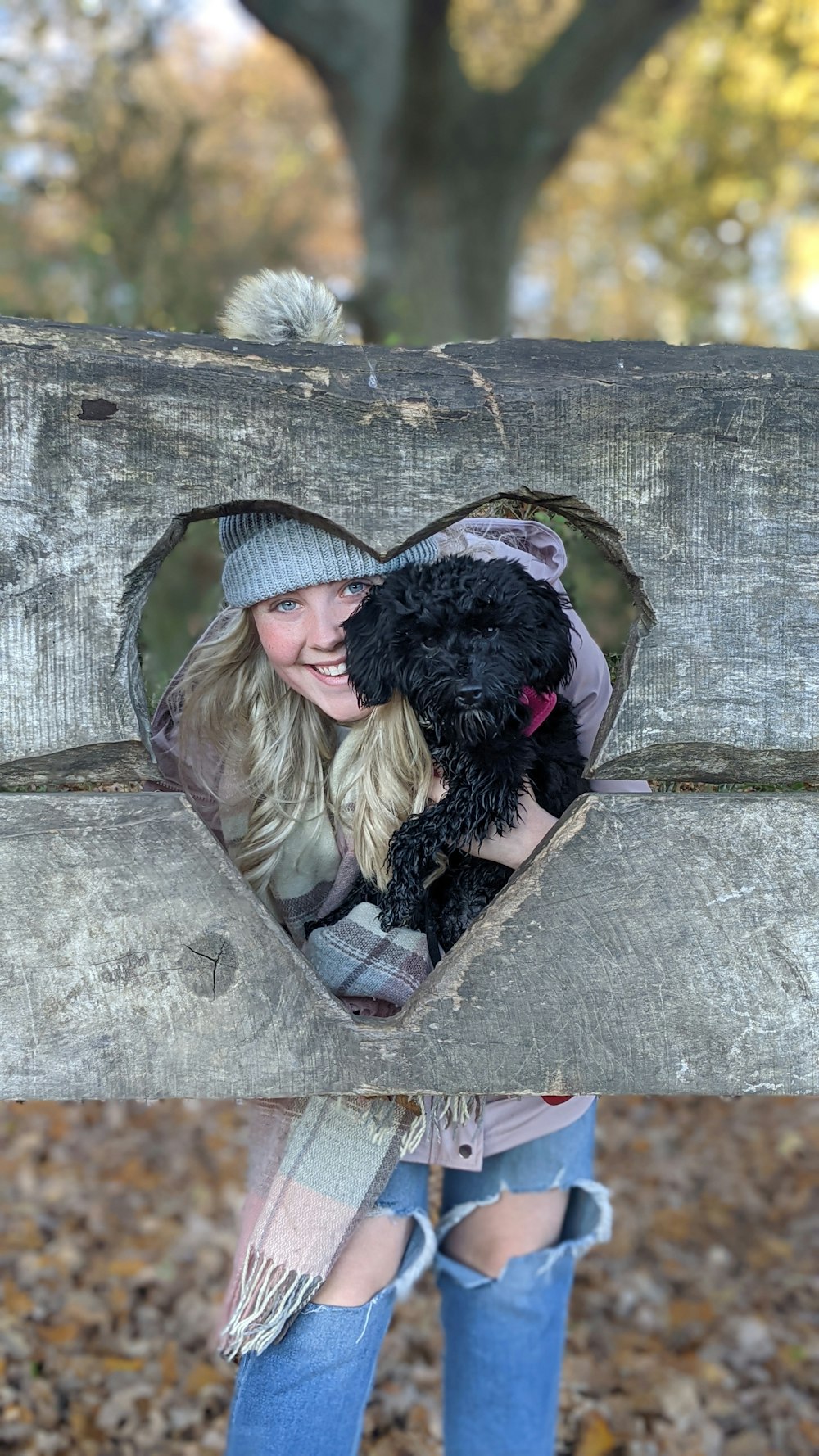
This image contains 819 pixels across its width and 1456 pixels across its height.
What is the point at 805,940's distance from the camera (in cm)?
172

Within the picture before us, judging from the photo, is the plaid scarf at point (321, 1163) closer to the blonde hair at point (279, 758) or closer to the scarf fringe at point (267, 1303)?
the scarf fringe at point (267, 1303)

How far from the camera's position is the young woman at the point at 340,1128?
187 centimetres

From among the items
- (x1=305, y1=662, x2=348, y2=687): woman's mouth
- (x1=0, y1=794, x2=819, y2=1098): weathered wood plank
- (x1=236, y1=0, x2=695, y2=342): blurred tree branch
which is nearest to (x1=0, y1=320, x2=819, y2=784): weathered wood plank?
(x1=0, y1=794, x2=819, y2=1098): weathered wood plank

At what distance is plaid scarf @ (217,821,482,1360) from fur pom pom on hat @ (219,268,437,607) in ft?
1.89

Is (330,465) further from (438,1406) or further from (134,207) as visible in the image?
(134,207)

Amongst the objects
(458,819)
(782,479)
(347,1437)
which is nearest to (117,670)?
(458,819)

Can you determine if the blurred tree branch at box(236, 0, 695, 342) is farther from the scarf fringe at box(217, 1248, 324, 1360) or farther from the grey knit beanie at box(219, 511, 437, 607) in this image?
the scarf fringe at box(217, 1248, 324, 1360)

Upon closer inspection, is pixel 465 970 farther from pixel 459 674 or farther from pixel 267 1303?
pixel 267 1303

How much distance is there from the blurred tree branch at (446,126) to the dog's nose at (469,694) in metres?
5.75

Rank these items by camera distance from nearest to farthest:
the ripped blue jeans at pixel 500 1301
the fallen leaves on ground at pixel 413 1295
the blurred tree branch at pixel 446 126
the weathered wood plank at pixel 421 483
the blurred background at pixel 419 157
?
Result: 1. the weathered wood plank at pixel 421 483
2. the ripped blue jeans at pixel 500 1301
3. the fallen leaves on ground at pixel 413 1295
4. the blurred background at pixel 419 157
5. the blurred tree branch at pixel 446 126

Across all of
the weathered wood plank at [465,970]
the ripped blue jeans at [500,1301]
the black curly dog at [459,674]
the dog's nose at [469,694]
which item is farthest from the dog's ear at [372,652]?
the ripped blue jeans at [500,1301]

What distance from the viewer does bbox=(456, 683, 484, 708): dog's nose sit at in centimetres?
176

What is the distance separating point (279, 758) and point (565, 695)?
523 millimetres

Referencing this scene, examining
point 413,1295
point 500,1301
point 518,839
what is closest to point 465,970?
point 518,839
